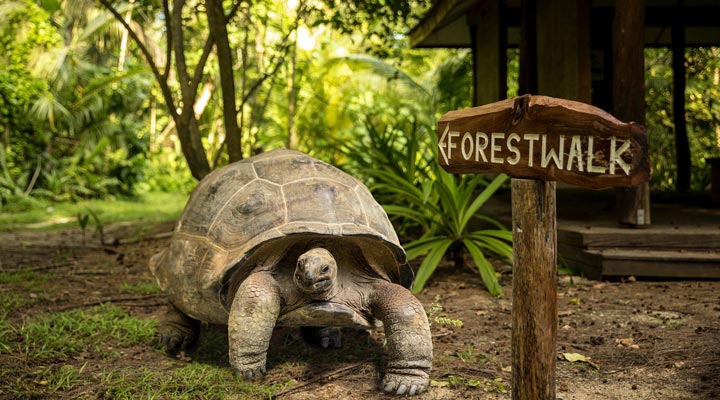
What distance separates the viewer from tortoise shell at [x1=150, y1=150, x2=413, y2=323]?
328cm

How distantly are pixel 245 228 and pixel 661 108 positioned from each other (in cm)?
1139

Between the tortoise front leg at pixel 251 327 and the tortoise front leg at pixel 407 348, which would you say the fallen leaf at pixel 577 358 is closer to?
the tortoise front leg at pixel 407 348

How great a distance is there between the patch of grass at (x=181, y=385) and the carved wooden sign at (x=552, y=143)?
1.41 meters

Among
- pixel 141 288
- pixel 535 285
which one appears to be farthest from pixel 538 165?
pixel 141 288

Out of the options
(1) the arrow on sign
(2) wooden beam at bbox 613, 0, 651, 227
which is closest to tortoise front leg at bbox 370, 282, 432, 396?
(1) the arrow on sign

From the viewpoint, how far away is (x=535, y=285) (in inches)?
91.4

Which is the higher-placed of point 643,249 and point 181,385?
point 643,249

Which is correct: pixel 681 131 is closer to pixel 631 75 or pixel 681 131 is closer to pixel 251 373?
pixel 631 75

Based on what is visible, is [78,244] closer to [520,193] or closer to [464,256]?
[464,256]

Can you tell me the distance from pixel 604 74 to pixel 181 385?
8.13m

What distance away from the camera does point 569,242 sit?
5.41 metres

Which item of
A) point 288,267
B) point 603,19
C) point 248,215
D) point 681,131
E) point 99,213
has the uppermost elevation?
point 603,19

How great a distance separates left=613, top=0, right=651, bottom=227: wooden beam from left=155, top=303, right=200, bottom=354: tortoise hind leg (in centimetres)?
338

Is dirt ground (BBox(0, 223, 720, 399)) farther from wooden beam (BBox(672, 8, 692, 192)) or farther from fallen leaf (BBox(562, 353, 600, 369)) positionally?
wooden beam (BBox(672, 8, 692, 192))
